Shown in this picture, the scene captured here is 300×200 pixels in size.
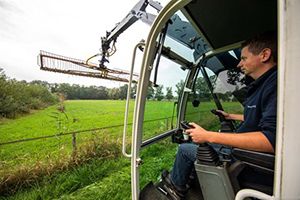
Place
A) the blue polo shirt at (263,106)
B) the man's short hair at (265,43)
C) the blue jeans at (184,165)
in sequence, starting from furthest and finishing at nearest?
1. the blue jeans at (184,165)
2. the man's short hair at (265,43)
3. the blue polo shirt at (263,106)

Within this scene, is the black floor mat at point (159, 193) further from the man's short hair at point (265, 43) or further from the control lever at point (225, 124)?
the man's short hair at point (265, 43)

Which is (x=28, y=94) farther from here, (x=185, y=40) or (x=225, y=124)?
(x=225, y=124)

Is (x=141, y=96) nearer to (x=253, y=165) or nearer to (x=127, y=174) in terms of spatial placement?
(x=253, y=165)

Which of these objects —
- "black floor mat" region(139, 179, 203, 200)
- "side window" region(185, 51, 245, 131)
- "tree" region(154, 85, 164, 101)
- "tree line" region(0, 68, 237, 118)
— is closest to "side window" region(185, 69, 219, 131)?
"side window" region(185, 51, 245, 131)

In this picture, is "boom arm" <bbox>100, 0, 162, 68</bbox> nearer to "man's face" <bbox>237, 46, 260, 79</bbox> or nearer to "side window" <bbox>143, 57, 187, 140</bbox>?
"side window" <bbox>143, 57, 187, 140</bbox>

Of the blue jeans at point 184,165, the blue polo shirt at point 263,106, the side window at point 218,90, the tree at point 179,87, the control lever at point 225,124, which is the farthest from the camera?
the tree at point 179,87

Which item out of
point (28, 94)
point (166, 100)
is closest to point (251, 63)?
point (166, 100)

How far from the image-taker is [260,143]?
3.16 feet

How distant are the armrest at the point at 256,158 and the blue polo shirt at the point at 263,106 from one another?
8cm

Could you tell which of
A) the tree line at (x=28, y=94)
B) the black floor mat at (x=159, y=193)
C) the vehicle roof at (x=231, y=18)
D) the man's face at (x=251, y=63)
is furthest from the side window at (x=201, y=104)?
the tree line at (x=28, y=94)

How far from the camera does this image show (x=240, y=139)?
40.6 inches

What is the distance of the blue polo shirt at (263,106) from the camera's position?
0.96m

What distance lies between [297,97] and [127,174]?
3538 mm

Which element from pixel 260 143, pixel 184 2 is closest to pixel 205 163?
pixel 260 143
